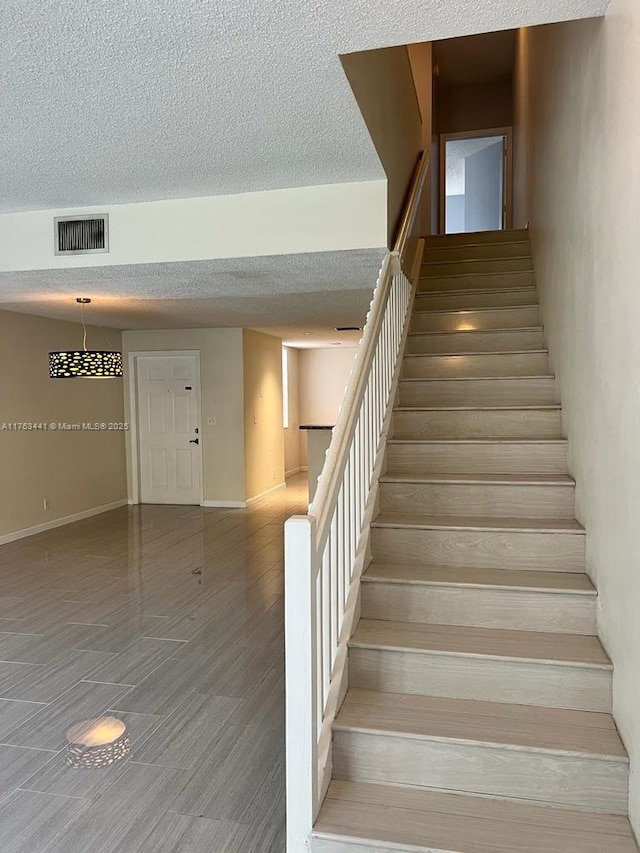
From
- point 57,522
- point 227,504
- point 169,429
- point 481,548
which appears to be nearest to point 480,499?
point 481,548

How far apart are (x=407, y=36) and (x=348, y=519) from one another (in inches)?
66.6

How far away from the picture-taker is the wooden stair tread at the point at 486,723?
1.96 meters

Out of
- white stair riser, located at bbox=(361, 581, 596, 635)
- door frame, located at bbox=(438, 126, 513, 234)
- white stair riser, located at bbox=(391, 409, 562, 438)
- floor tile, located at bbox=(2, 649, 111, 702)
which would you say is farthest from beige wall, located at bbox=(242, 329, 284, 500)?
white stair riser, located at bbox=(361, 581, 596, 635)

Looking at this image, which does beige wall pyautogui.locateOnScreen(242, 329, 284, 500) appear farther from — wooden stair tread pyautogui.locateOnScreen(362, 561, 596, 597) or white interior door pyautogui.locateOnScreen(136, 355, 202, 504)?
wooden stair tread pyautogui.locateOnScreen(362, 561, 596, 597)

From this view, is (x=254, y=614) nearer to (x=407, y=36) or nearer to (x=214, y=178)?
(x=214, y=178)

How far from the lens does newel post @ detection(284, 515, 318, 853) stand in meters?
1.76

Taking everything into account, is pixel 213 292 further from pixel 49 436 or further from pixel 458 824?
pixel 458 824

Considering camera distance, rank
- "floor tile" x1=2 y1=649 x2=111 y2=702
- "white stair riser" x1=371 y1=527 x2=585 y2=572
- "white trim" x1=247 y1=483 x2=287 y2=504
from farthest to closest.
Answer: "white trim" x1=247 y1=483 x2=287 y2=504 < "floor tile" x1=2 y1=649 x2=111 y2=702 < "white stair riser" x1=371 y1=527 x2=585 y2=572

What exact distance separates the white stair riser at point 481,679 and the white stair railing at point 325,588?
137 millimetres

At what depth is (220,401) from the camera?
8375mm

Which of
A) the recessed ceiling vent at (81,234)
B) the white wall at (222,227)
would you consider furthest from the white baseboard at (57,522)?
the recessed ceiling vent at (81,234)

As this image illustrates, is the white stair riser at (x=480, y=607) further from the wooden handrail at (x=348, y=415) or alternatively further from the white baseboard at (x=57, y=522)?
the white baseboard at (x=57, y=522)

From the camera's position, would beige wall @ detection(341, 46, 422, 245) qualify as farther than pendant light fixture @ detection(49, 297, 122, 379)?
No

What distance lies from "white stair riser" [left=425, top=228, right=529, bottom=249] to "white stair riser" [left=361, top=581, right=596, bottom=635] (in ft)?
12.4
